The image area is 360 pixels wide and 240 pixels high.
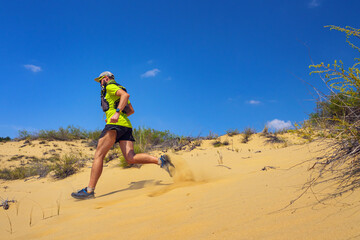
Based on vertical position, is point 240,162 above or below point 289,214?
above

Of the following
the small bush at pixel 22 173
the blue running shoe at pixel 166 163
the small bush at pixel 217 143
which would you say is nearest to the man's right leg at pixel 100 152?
the blue running shoe at pixel 166 163

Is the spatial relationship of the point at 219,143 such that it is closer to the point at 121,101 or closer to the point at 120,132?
the point at 120,132

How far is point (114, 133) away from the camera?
4.92 m

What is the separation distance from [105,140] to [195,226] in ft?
10.2

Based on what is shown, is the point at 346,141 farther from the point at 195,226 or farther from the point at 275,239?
the point at 195,226

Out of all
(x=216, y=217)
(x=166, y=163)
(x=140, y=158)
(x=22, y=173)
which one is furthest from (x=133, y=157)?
(x=22, y=173)

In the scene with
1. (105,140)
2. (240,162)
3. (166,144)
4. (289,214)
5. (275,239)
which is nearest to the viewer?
Answer: (275,239)

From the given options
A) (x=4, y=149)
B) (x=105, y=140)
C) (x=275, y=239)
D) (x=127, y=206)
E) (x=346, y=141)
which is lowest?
(x=275, y=239)

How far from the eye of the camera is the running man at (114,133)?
483cm

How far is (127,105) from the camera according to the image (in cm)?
534

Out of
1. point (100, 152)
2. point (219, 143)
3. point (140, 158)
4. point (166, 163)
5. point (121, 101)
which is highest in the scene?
point (121, 101)

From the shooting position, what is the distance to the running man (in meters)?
4.83

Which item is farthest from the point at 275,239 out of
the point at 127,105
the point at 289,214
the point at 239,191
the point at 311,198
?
the point at 127,105

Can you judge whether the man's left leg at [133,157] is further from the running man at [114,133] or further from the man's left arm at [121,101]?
the man's left arm at [121,101]
